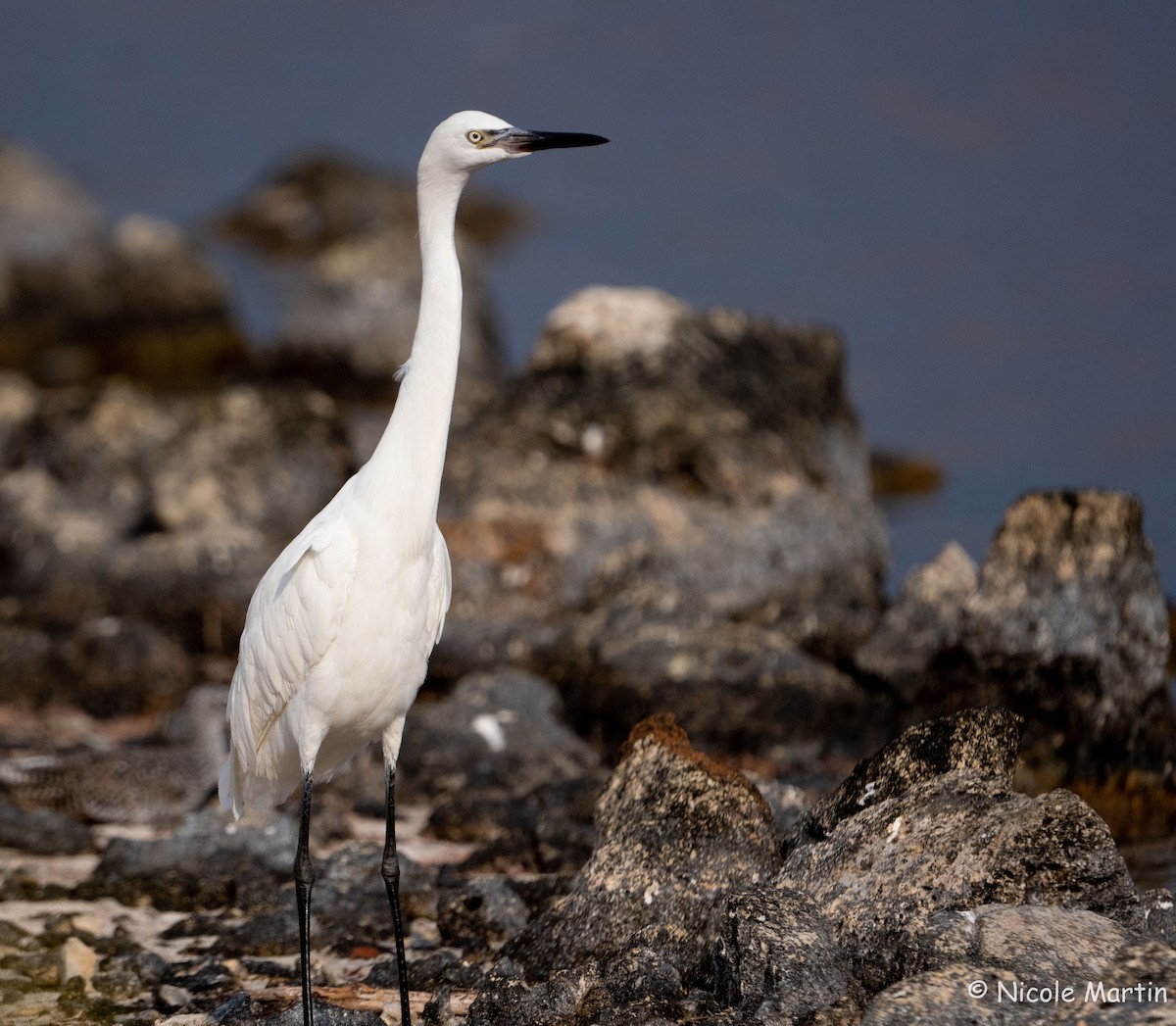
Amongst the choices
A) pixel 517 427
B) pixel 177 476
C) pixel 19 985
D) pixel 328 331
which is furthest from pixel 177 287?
pixel 19 985

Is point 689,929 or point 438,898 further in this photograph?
point 438,898

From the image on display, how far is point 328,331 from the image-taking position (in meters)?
25.9

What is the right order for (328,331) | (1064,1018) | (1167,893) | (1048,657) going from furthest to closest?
(328,331) → (1048,657) → (1167,893) → (1064,1018)

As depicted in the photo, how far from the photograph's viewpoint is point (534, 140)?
18.2ft

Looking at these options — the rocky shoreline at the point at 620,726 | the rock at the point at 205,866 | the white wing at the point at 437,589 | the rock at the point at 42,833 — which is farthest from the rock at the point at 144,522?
the white wing at the point at 437,589

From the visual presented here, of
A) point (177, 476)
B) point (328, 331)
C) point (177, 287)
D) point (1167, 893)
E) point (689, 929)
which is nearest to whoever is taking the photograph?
point (1167, 893)

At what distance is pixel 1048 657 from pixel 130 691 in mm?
6684

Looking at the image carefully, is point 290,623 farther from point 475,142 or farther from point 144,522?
point 144,522

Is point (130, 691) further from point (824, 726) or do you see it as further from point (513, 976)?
point (513, 976)

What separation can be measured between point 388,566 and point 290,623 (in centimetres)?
48

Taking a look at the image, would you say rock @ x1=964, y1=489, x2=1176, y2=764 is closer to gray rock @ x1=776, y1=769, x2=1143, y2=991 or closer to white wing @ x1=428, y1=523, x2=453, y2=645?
gray rock @ x1=776, y1=769, x2=1143, y2=991

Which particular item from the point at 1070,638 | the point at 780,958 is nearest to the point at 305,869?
the point at 780,958

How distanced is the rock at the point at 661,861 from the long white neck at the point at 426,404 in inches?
55.5

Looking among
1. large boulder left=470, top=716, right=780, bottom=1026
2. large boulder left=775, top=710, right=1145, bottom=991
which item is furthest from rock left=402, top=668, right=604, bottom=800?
large boulder left=775, top=710, right=1145, bottom=991
